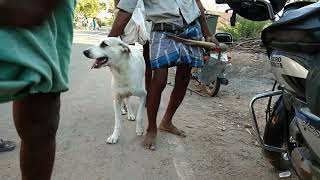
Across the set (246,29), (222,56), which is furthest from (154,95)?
(246,29)

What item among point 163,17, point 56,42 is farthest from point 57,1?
point 163,17

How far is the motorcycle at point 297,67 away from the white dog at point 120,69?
1.79 m

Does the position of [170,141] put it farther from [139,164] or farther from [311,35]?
[311,35]

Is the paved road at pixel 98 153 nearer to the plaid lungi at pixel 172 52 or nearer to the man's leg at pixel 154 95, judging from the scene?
the man's leg at pixel 154 95

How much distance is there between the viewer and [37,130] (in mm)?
1935

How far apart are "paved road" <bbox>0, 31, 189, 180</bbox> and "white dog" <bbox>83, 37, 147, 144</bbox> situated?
0.21 m

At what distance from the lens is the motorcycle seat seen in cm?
224

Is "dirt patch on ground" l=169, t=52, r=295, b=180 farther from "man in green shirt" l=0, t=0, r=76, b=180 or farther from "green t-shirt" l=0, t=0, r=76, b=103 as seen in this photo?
"green t-shirt" l=0, t=0, r=76, b=103

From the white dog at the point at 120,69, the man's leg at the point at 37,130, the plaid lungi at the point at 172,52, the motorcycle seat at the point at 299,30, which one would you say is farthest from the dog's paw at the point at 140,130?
the man's leg at the point at 37,130

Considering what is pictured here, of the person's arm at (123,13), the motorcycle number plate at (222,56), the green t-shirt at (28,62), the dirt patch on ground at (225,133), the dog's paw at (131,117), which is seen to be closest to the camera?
the green t-shirt at (28,62)

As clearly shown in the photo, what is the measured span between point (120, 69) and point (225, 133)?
4.53ft

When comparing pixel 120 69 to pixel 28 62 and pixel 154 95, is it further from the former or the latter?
pixel 28 62

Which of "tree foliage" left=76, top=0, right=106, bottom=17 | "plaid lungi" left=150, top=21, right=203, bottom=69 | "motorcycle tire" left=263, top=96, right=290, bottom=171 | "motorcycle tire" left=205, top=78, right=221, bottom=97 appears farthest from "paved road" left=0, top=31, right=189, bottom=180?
"tree foliage" left=76, top=0, right=106, bottom=17

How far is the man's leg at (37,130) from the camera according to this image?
1.89m
